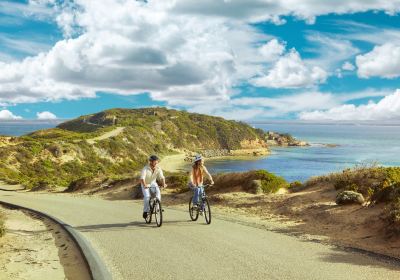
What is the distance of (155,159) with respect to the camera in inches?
559

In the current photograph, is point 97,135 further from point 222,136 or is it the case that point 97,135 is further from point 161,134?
point 222,136

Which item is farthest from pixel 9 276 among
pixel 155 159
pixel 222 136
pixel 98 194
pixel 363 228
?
pixel 222 136

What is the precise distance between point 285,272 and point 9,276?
5.45 metres

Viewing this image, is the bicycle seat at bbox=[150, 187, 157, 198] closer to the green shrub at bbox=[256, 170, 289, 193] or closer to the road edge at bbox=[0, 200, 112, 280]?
the road edge at bbox=[0, 200, 112, 280]

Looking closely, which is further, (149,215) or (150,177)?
(149,215)

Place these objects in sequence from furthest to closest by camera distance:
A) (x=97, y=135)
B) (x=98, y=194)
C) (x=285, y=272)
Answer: (x=97, y=135), (x=98, y=194), (x=285, y=272)

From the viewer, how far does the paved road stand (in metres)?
8.31

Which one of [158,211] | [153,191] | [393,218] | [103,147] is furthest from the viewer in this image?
[103,147]

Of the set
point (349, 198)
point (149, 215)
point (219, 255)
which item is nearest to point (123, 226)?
point (149, 215)

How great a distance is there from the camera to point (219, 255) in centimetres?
966

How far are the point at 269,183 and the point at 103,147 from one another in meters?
94.4

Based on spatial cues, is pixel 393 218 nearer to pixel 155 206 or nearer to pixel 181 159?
pixel 155 206

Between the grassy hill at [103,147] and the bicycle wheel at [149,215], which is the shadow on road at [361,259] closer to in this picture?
the bicycle wheel at [149,215]

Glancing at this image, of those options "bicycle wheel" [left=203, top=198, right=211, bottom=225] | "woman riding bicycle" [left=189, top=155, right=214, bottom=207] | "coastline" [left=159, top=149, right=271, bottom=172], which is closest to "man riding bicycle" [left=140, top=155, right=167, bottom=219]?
"woman riding bicycle" [left=189, top=155, right=214, bottom=207]
